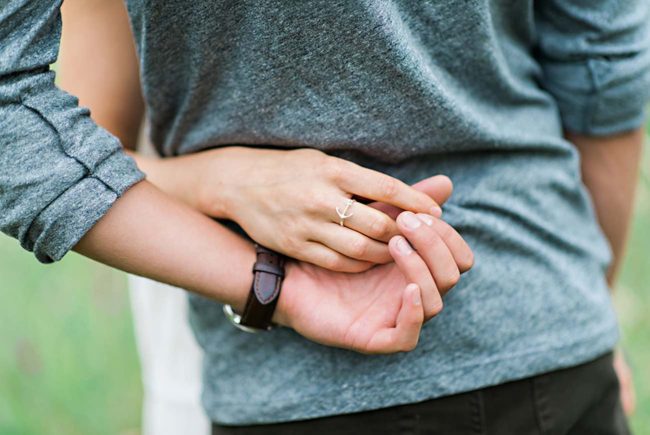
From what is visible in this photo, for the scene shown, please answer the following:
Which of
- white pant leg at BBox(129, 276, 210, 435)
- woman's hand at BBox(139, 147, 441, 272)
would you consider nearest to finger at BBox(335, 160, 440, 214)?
woman's hand at BBox(139, 147, 441, 272)

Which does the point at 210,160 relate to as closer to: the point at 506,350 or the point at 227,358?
the point at 227,358

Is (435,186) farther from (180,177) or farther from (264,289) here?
(180,177)

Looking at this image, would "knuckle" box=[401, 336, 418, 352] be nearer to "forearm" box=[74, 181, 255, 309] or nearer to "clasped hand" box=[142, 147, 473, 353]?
"clasped hand" box=[142, 147, 473, 353]

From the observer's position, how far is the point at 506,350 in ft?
3.45

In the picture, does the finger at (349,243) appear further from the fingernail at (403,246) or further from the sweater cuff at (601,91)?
the sweater cuff at (601,91)

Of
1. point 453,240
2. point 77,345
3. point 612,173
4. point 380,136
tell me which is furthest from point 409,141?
point 77,345

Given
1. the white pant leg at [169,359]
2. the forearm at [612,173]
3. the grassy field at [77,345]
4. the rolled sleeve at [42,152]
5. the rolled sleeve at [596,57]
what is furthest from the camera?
the grassy field at [77,345]

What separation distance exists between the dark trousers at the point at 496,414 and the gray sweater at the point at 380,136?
0.06ft

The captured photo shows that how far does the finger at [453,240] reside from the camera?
0.92 metres

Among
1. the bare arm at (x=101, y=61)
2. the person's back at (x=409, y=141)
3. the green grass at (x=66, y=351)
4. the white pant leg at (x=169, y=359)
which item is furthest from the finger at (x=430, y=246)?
the green grass at (x=66, y=351)

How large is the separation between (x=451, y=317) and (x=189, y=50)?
0.47 m

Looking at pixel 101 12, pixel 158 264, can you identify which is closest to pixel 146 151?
pixel 101 12

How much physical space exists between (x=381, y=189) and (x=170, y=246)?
262mm

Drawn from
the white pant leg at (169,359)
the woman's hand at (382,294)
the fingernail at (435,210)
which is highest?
the fingernail at (435,210)
